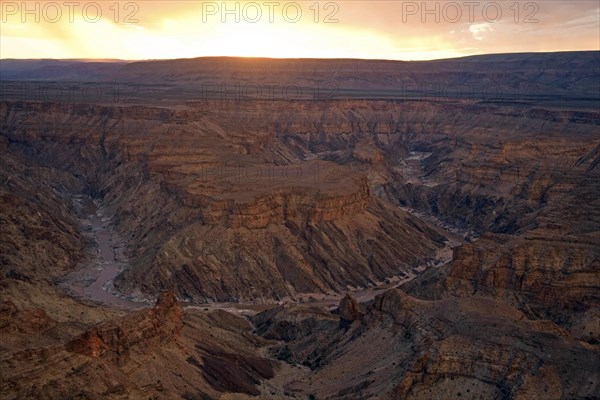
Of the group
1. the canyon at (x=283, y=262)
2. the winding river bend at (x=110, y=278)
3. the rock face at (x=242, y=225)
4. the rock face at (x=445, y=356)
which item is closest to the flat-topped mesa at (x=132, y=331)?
the canyon at (x=283, y=262)

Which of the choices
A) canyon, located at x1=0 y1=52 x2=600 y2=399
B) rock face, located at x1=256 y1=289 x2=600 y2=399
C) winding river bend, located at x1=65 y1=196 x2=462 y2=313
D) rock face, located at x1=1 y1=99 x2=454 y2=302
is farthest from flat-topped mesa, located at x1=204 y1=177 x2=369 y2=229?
rock face, located at x1=256 y1=289 x2=600 y2=399

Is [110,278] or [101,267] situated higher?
[101,267]

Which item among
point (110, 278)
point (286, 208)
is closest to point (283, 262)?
point (286, 208)

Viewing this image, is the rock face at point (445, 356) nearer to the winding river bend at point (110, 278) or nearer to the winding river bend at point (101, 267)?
the winding river bend at point (110, 278)

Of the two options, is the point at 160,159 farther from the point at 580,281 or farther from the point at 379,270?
the point at 580,281

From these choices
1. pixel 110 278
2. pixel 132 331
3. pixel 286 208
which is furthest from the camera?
pixel 286 208

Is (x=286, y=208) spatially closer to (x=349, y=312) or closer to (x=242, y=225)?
(x=242, y=225)

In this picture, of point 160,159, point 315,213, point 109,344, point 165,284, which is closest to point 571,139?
point 315,213

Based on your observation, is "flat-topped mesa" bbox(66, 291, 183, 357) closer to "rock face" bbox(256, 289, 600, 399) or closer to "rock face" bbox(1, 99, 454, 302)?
"rock face" bbox(256, 289, 600, 399)
